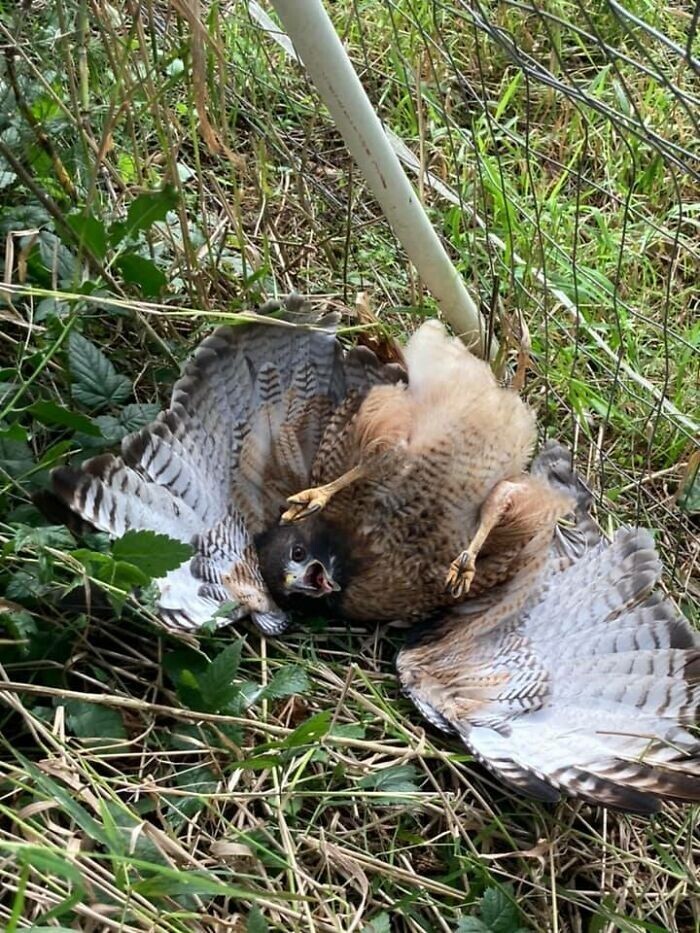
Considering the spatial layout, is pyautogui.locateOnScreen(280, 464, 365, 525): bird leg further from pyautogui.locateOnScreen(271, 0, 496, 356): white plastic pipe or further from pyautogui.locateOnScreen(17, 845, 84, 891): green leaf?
pyautogui.locateOnScreen(17, 845, 84, 891): green leaf

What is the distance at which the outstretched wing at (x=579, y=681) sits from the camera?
6.17 ft

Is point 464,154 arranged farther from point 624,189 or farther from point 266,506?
point 266,506

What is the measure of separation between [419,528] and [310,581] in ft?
0.90

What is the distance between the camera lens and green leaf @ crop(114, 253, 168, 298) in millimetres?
2225

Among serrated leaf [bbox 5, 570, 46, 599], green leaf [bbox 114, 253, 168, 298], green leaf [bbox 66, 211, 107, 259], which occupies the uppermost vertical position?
green leaf [bbox 66, 211, 107, 259]

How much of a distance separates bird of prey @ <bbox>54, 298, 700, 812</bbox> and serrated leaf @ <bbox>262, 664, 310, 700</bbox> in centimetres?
19

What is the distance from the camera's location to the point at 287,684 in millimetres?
1988

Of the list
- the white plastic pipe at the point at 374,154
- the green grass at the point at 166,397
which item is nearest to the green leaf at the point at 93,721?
the green grass at the point at 166,397

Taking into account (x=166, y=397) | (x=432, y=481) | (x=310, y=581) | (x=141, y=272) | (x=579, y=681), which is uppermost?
(x=141, y=272)

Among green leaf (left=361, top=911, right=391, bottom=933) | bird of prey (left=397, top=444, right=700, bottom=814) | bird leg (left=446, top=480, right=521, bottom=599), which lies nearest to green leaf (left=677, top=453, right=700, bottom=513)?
bird of prey (left=397, top=444, right=700, bottom=814)

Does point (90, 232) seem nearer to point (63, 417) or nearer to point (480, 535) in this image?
point (63, 417)

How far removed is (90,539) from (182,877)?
709mm

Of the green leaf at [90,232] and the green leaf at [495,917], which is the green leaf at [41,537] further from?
the green leaf at [495,917]

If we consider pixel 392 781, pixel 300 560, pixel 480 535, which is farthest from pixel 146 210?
pixel 392 781
